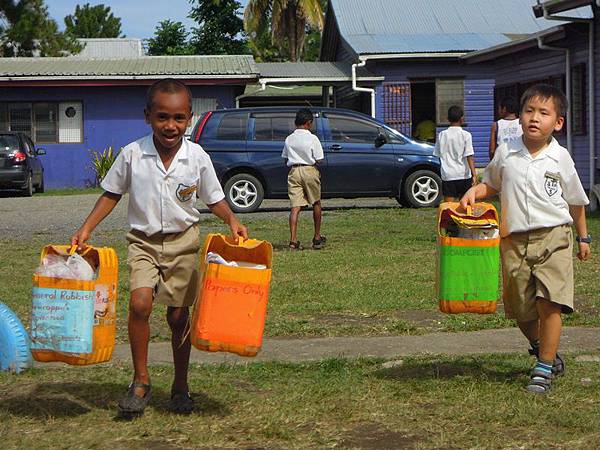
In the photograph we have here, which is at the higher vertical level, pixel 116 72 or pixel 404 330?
pixel 116 72

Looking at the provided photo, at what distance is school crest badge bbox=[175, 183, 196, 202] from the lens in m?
5.31

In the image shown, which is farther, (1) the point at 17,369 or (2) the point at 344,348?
(2) the point at 344,348

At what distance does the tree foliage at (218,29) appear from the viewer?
53375 millimetres

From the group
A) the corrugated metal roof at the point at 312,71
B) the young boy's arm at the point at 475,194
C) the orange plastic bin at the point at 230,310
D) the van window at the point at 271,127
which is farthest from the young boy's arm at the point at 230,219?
the corrugated metal roof at the point at 312,71

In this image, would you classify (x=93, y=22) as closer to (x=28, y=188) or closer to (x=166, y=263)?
(x=28, y=188)

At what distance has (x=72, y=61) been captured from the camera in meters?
32.9

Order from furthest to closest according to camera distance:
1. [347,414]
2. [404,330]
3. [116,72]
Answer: [116,72], [404,330], [347,414]

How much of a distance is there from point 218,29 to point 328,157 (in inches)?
1425

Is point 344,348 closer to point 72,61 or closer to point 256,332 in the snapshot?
point 256,332

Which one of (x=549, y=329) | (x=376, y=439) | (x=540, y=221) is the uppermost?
(x=540, y=221)

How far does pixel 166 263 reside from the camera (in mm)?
5316

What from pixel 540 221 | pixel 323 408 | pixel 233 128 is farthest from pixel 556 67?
pixel 323 408

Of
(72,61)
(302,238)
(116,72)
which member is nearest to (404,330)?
(302,238)

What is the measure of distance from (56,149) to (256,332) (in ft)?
88.3
